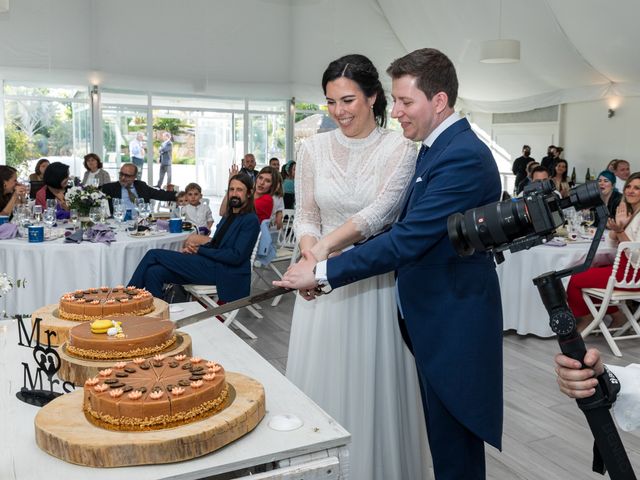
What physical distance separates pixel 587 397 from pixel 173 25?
13.7 m

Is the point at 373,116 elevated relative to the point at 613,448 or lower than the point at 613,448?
elevated

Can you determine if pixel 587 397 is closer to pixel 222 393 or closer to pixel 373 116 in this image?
pixel 222 393

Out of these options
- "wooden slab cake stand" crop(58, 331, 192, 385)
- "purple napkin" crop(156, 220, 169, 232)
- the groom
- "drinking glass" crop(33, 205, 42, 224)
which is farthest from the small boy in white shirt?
"wooden slab cake stand" crop(58, 331, 192, 385)

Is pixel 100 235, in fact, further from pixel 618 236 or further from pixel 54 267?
pixel 618 236

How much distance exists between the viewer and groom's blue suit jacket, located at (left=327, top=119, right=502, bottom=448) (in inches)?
72.2

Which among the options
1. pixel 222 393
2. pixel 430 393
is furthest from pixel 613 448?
pixel 430 393

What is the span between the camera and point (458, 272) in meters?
1.88

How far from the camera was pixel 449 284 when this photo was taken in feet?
6.18

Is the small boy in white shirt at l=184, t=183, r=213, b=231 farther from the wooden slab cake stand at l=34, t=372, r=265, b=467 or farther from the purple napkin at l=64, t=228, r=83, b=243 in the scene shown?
the wooden slab cake stand at l=34, t=372, r=265, b=467

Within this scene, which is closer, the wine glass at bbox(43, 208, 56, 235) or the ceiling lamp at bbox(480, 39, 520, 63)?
the wine glass at bbox(43, 208, 56, 235)

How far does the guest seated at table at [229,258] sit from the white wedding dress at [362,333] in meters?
2.60

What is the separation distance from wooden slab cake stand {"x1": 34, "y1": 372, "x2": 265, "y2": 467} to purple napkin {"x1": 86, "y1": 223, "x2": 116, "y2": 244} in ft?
11.8

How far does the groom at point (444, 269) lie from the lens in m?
1.83

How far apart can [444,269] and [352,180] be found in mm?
525
